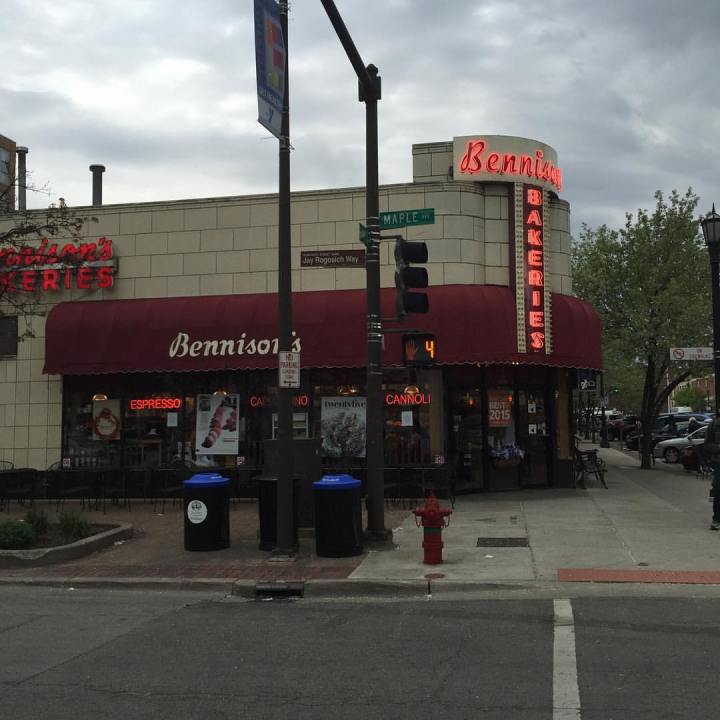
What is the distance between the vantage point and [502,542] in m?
11.1

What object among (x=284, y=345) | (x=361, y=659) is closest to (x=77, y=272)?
(x=284, y=345)

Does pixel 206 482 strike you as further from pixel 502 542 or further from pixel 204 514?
pixel 502 542

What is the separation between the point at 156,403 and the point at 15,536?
6.54 meters

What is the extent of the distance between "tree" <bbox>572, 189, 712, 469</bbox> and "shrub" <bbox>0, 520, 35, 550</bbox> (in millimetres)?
17713

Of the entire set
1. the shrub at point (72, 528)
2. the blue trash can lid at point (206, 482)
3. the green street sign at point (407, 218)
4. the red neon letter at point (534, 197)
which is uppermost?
the red neon letter at point (534, 197)

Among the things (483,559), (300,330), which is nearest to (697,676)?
(483,559)

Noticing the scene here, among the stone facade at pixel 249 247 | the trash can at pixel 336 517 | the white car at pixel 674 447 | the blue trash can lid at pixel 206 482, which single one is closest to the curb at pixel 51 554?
the blue trash can lid at pixel 206 482

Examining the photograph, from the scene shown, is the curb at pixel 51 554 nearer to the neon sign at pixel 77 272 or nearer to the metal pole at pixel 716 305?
the neon sign at pixel 77 272

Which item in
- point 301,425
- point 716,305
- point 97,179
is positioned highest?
point 97,179

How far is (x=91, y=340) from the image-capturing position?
16469 millimetres

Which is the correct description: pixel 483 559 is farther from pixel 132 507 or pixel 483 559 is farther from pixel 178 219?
pixel 178 219

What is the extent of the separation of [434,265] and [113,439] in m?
7.62

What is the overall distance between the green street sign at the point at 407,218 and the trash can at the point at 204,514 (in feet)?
13.4

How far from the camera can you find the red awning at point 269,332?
15.2 metres
